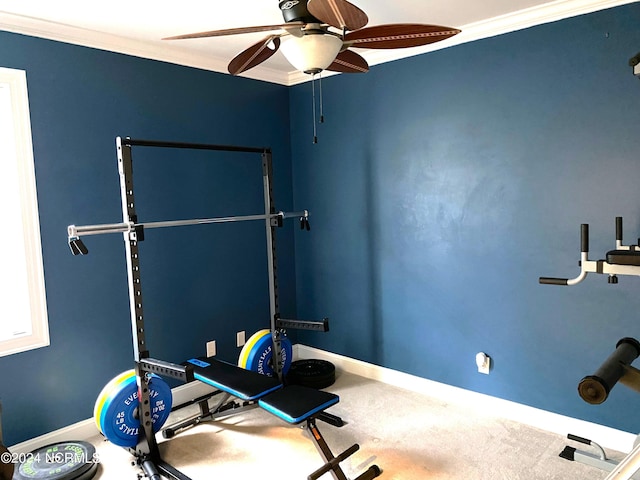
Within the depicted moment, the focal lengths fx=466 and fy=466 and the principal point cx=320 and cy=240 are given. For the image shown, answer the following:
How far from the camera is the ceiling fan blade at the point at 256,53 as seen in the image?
72.1 inches

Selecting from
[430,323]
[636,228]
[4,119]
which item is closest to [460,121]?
[636,228]

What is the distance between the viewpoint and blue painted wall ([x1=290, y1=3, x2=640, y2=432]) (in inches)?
95.7

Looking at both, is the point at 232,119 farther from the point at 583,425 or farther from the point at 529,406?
the point at 583,425

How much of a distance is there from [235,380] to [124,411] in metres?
0.59

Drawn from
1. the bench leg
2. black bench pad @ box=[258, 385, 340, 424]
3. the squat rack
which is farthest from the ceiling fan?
the bench leg

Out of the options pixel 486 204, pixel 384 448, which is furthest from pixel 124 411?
pixel 486 204

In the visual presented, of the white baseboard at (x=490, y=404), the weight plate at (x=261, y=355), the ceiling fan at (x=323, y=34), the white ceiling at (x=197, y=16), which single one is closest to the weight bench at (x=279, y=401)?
the weight plate at (x=261, y=355)

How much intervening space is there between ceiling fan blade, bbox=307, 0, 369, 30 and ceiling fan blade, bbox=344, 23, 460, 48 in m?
0.12

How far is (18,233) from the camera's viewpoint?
2523mm

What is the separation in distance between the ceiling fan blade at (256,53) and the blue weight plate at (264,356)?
1718 millimetres

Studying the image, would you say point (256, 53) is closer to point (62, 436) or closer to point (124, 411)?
point (124, 411)

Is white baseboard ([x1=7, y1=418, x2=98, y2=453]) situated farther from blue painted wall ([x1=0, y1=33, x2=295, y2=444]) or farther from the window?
the window

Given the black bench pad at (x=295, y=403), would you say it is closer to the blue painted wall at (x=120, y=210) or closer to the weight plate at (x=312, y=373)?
the weight plate at (x=312, y=373)

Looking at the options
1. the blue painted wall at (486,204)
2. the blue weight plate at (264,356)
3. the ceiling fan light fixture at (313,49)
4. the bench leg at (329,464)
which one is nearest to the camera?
the ceiling fan light fixture at (313,49)
